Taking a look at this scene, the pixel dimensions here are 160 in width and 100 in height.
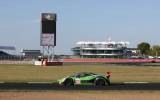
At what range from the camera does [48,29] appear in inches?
4321

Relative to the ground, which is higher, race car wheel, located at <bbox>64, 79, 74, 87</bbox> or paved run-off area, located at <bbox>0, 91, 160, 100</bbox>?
race car wheel, located at <bbox>64, 79, 74, 87</bbox>

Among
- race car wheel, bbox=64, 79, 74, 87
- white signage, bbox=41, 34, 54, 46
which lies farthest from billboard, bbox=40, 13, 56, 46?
race car wheel, bbox=64, 79, 74, 87

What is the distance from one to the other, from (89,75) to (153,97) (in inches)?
433

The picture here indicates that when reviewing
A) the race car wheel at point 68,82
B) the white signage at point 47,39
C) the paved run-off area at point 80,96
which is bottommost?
the paved run-off area at point 80,96

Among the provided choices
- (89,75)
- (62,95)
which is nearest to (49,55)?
(89,75)

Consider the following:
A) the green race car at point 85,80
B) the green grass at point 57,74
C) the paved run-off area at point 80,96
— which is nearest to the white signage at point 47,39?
the green grass at point 57,74

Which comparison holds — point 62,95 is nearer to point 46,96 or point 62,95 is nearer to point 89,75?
point 46,96

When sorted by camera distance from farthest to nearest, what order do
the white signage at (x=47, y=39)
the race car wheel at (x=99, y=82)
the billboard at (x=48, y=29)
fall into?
the white signage at (x=47, y=39) → the billboard at (x=48, y=29) → the race car wheel at (x=99, y=82)

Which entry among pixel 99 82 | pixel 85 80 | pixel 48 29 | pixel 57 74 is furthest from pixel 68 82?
pixel 48 29

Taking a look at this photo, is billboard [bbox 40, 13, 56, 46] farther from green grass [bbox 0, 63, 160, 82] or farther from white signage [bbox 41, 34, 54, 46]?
green grass [bbox 0, 63, 160, 82]

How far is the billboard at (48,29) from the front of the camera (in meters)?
109

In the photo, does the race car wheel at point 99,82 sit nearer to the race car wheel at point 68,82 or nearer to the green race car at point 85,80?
the green race car at point 85,80

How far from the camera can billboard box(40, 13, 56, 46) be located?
109312mm

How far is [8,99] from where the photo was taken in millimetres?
26922
